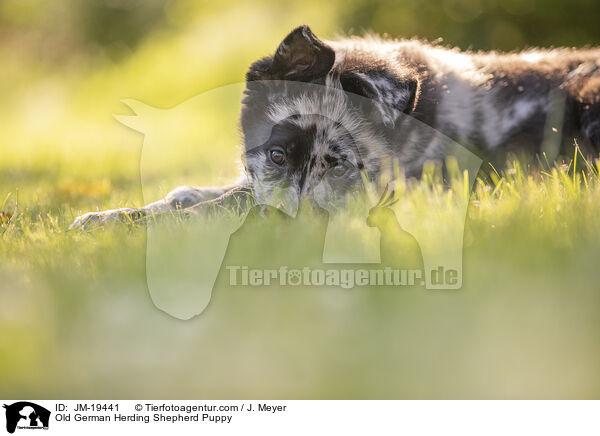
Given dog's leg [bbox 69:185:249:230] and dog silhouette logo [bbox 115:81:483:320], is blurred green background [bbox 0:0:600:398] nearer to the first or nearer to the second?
dog silhouette logo [bbox 115:81:483:320]

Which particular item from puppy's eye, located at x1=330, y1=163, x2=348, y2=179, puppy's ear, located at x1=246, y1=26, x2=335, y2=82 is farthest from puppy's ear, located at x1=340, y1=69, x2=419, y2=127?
puppy's eye, located at x1=330, y1=163, x2=348, y2=179

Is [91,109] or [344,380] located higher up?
[91,109]

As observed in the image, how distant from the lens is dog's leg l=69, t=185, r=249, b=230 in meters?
3.27

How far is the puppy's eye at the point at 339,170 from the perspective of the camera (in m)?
3.49

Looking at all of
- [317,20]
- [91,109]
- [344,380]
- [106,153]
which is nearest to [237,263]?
[344,380]

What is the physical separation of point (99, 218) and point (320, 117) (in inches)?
54.3

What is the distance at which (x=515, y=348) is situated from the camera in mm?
2201

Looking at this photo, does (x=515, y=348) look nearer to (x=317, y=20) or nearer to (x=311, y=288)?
(x=311, y=288)

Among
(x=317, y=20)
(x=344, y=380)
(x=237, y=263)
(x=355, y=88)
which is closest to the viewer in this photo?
(x=344, y=380)

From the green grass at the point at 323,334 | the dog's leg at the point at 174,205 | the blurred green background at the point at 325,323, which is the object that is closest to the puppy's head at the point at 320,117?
the dog's leg at the point at 174,205

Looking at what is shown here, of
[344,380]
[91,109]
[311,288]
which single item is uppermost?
[91,109]

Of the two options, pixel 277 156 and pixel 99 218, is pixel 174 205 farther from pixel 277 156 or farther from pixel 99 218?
pixel 277 156
